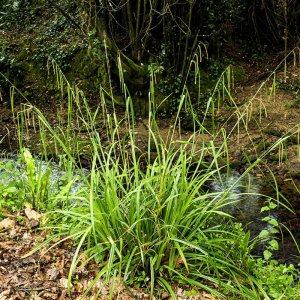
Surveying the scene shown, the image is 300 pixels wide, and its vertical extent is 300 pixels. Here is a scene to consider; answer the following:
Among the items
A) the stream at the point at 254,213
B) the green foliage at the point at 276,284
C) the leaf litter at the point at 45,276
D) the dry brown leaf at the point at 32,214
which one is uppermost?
the dry brown leaf at the point at 32,214

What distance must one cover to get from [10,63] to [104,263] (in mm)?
8542

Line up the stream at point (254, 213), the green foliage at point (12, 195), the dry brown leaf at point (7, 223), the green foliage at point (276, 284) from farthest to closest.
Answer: the stream at point (254, 213) → the green foliage at point (12, 195) → the dry brown leaf at point (7, 223) → the green foliage at point (276, 284)

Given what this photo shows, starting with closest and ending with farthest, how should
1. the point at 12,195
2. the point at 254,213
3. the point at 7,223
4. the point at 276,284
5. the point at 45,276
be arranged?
the point at 45,276 < the point at 276,284 < the point at 7,223 < the point at 12,195 < the point at 254,213

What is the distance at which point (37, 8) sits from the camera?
12.1m

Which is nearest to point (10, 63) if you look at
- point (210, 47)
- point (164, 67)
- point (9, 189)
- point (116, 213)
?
point (164, 67)

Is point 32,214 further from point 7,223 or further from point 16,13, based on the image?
point 16,13

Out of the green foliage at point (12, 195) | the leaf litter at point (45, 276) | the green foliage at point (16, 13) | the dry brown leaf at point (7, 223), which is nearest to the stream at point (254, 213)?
the green foliage at point (12, 195)

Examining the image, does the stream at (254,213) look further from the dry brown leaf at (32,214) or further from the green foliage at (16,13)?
the green foliage at (16,13)

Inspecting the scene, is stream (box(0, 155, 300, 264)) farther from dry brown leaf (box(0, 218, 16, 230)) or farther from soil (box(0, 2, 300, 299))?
dry brown leaf (box(0, 218, 16, 230))

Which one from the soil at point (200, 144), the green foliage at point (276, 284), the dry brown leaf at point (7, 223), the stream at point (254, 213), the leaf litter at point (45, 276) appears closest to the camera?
the leaf litter at point (45, 276)

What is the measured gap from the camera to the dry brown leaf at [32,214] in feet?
10.4

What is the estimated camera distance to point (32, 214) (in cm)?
320

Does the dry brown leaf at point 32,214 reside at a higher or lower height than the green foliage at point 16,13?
lower

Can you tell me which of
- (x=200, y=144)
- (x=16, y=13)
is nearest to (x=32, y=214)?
Result: (x=200, y=144)
